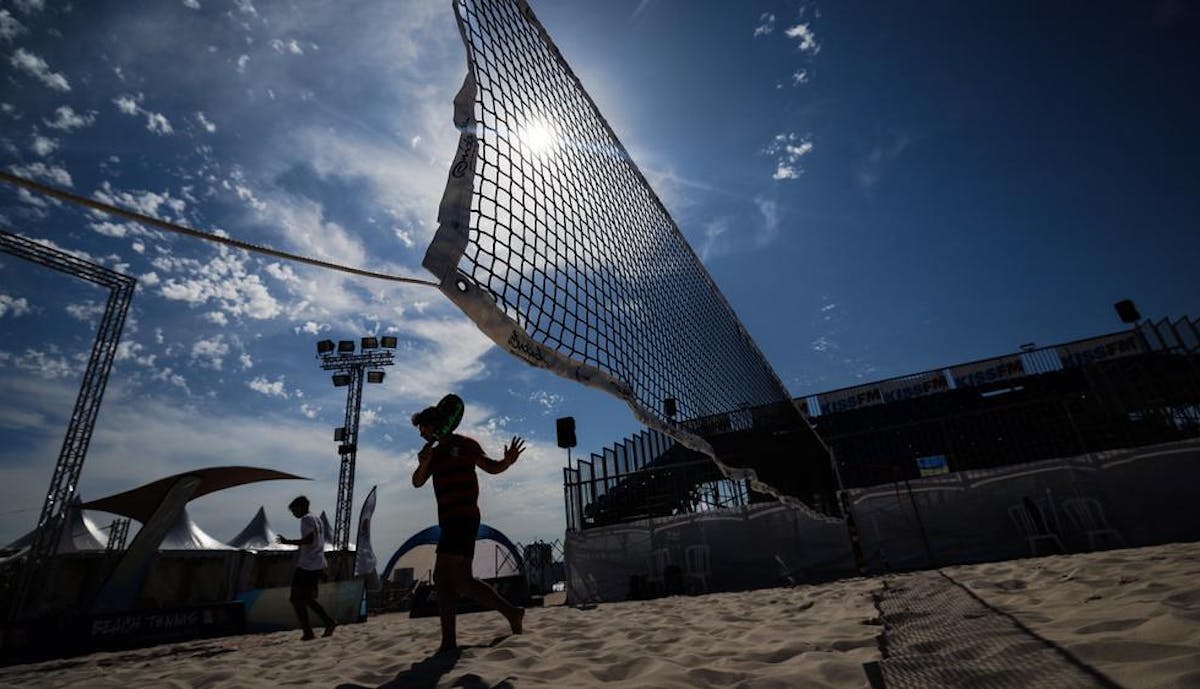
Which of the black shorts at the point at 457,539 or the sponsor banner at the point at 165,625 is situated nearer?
the black shorts at the point at 457,539

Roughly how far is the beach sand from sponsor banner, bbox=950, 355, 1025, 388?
18.1 metres

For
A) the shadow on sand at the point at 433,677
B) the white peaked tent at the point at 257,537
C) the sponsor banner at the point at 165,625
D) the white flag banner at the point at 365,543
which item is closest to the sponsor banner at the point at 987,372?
the white flag banner at the point at 365,543

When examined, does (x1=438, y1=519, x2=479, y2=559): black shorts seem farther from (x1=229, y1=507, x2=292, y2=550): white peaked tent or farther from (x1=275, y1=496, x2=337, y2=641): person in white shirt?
(x1=229, y1=507, x2=292, y2=550): white peaked tent

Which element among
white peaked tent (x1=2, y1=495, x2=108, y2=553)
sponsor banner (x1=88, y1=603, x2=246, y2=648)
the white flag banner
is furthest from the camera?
white peaked tent (x1=2, y1=495, x2=108, y2=553)

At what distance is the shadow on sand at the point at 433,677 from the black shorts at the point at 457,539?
0.53 m

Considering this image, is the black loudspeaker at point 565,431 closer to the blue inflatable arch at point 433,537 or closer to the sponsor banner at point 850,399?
the blue inflatable arch at point 433,537

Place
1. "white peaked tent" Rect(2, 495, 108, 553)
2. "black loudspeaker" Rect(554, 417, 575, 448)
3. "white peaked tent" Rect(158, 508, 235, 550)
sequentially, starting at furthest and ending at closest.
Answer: "white peaked tent" Rect(158, 508, 235, 550)
"white peaked tent" Rect(2, 495, 108, 553)
"black loudspeaker" Rect(554, 417, 575, 448)

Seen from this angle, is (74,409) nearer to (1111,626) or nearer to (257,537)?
(257,537)

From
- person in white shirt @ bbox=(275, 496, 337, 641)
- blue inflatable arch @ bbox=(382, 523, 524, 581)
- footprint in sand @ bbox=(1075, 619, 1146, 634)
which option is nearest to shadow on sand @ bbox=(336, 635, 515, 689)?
footprint in sand @ bbox=(1075, 619, 1146, 634)

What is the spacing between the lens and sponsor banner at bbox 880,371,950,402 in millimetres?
19547

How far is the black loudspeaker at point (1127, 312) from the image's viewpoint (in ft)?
52.7

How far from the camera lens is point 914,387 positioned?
19859 mm

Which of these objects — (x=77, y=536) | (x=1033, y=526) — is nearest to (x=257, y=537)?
(x=77, y=536)

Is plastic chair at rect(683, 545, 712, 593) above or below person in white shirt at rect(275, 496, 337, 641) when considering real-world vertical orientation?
below
